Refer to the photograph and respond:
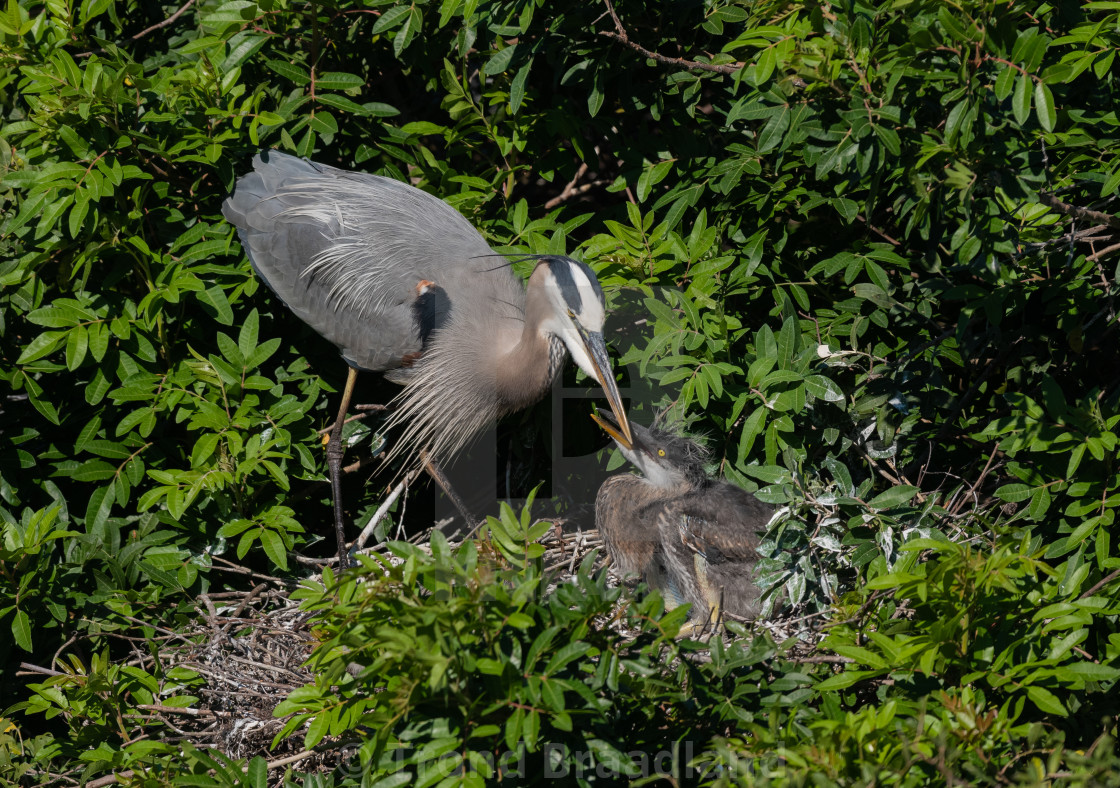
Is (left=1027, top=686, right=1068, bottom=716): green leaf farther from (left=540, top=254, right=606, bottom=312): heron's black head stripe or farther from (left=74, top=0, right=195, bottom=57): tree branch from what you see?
(left=74, top=0, right=195, bottom=57): tree branch

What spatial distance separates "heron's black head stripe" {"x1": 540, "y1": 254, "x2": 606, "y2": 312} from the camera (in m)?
3.27

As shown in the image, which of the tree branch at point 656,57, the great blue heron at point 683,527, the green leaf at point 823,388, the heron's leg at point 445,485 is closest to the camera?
the green leaf at point 823,388

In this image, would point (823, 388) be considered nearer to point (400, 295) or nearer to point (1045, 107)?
point (1045, 107)

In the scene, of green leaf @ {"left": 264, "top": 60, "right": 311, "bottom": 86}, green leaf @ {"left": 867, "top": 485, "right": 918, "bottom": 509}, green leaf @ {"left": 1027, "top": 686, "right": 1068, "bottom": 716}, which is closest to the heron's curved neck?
green leaf @ {"left": 264, "top": 60, "right": 311, "bottom": 86}

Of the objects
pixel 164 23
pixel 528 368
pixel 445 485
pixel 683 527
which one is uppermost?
pixel 164 23

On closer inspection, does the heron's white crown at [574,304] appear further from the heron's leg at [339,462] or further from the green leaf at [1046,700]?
the green leaf at [1046,700]

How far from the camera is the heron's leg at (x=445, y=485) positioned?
13.4ft

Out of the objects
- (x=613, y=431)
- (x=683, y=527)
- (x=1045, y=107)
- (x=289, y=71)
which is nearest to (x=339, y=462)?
(x=613, y=431)

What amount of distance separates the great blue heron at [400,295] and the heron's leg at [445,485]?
0.9 inches

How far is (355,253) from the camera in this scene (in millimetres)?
3973

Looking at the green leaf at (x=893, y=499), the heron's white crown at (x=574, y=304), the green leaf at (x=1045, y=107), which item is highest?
the green leaf at (x=1045, y=107)

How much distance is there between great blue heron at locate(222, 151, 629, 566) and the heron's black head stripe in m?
0.31

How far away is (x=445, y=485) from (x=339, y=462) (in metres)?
0.48

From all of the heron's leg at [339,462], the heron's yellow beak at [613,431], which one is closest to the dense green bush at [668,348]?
the heron's leg at [339,462]
